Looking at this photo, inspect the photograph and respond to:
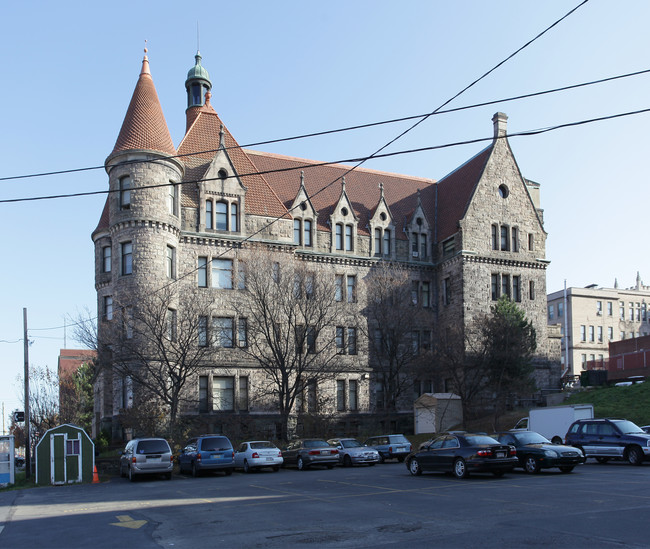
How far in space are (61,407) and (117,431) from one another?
24866mm

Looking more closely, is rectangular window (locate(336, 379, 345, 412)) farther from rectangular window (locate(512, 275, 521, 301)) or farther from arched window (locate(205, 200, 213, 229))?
rectangular window (locate(512, 275, 521, 301))

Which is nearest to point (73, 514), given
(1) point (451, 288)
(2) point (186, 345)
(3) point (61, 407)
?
(2) point (186, 345)

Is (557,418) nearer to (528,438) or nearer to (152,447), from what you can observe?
(528,438)

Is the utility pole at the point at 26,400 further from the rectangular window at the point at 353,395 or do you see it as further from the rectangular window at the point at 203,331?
the rectangular window at the point at 353,395

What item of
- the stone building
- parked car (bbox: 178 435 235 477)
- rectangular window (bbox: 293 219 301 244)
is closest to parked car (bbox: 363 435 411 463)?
parked car (bbox: 178 435 235 477)

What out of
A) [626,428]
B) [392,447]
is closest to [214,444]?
[392,447]

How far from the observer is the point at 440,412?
43.5m

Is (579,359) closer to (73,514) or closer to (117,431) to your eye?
(117,431)

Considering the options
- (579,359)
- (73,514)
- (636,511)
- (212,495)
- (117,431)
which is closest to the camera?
(636,511)

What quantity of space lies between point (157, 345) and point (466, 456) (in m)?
19.7

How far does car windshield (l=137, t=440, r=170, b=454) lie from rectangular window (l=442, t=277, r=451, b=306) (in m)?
28.1

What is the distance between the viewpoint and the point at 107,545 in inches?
461

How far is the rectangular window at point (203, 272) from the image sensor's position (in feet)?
143

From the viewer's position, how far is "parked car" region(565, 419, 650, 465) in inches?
971
